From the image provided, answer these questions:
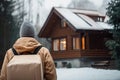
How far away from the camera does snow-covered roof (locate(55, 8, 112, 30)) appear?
32.3m

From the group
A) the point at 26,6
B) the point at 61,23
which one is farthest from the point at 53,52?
the point at 26,6

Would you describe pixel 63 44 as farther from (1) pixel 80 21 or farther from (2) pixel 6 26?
(2) pixel 6 26

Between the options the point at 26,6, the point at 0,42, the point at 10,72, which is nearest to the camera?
the point at 10,72

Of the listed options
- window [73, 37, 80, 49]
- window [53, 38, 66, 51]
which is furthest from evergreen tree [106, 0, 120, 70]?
window [53, 38, 66, 51]

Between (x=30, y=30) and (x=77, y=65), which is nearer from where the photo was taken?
(x=30, y=30)

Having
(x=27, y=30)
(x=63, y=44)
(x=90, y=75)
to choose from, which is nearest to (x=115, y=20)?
(x=90, y=75)

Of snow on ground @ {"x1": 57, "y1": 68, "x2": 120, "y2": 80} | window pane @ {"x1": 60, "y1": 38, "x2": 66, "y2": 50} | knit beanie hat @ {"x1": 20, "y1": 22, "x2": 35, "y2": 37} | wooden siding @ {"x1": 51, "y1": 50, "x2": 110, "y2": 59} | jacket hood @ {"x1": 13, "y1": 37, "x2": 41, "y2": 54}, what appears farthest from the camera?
window pane @ {"x1": 60, "y1": 38, "x2": 66, "y2": 50}

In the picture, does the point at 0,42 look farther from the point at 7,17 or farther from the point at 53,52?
the point at 53,52

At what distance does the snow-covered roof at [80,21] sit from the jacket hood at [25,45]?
89.4 feet

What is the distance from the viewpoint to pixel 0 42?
38250 millimetres

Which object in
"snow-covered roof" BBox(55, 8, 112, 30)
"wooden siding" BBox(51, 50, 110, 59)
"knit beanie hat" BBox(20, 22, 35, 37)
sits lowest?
"wooden siding" BBox(51, 50, 110, 59)

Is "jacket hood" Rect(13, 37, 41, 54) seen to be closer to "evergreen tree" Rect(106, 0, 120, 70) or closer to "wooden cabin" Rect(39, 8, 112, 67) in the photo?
"evergreen tree" Rect(106, 0, 120, 70)

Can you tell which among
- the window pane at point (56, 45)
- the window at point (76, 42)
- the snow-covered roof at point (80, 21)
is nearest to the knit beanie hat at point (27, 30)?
the snow-covered roof at point (80, 21)

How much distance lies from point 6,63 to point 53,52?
32212 millimetres
